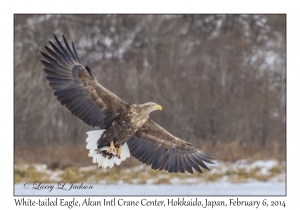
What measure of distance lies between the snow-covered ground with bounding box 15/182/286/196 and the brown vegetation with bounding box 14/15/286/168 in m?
1.93

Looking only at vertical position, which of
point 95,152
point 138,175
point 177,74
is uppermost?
point 177,74

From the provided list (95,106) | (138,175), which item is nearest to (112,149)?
(95,106)

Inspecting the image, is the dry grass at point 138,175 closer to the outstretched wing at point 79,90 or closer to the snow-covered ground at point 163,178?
the snow-covered ground at point 163,178

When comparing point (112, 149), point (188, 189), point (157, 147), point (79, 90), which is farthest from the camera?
point (188, 189)

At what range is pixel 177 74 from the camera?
51.1 ft

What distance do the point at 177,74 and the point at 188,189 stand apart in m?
5.07

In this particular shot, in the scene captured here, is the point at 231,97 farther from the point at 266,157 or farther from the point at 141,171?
the point at 141,171

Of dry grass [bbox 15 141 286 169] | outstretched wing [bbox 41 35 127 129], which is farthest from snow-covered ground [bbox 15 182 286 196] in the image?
→ outstretched wing [bbox 41 35 127 129]

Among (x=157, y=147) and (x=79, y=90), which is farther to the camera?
(x=157, y=147)

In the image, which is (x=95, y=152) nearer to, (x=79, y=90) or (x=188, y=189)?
(x=79, y=90)

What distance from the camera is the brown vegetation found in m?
14.6

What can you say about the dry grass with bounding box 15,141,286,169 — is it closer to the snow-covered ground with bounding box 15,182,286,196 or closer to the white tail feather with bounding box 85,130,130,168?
the snow-covered ground with bounding box 15,182,286,196

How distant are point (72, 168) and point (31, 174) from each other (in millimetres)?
802

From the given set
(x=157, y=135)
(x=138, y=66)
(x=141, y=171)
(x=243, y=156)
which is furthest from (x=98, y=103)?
(x=138, y=66)
